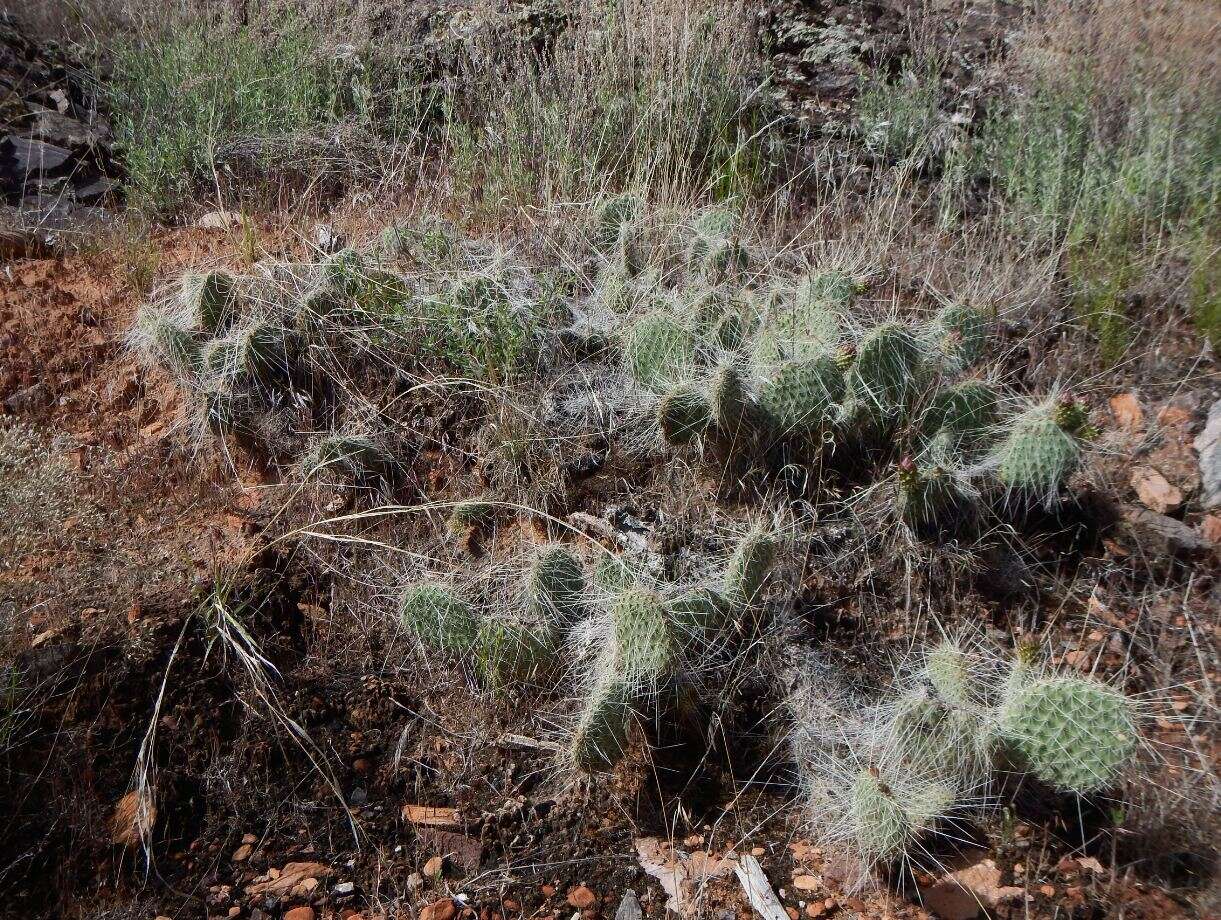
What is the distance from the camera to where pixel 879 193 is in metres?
4.43

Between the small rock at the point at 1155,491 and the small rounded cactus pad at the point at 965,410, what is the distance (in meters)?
0.55

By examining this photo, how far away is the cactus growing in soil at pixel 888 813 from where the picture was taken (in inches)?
85.6

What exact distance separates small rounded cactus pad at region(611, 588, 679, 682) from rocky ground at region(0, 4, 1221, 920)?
30 centimetres

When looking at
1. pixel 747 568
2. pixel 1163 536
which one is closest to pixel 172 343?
pixel 747 568

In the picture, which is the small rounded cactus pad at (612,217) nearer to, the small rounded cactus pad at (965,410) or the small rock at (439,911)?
the small rounded cactus pad at (965,410)

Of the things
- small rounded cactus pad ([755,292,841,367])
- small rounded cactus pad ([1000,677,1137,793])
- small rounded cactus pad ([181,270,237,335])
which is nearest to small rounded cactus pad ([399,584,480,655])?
small rounded cactus pad ([755,292,841,367])

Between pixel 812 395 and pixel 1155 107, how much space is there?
2718mm

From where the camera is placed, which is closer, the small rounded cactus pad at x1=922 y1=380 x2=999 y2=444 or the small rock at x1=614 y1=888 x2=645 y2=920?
the small rock at x1=614 y1=888 x2=645 y2=920

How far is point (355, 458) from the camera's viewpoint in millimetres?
3275

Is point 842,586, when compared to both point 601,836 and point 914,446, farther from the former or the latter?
point 601,836

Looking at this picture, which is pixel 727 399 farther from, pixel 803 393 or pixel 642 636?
pixel 642 636

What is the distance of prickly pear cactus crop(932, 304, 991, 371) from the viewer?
3217 millimetres

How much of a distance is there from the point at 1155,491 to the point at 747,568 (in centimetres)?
154

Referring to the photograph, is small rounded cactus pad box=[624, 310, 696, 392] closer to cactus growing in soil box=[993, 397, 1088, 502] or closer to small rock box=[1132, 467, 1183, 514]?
cactus growing in soil box=[993, 397, 1088, 502]
